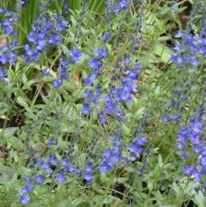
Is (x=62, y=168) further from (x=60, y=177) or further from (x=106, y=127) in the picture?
(x=106, y=127)

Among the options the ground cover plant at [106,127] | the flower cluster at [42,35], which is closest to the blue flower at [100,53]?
the ground cover plant at [106,127]

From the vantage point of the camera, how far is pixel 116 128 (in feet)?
9.93

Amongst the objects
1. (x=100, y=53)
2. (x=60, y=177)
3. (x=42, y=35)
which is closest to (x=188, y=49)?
(x=100, y=53)

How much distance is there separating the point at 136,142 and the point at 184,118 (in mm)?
720

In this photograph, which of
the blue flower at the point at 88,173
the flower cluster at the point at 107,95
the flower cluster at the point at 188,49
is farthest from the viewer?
the flower cluster at the point at 188,49

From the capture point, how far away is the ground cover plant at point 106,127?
9.32ft

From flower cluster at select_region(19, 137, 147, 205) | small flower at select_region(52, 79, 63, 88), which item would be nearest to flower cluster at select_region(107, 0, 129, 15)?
small flower at select_region(52, 79, 63, 88)

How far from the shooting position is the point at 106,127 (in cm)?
344

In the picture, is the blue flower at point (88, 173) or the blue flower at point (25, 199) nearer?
the blue flower at point (25, 199)

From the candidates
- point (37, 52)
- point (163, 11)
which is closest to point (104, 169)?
point (37, 52)

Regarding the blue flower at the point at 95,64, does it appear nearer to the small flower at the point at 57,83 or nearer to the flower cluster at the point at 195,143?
the small flower at the point at 57,83

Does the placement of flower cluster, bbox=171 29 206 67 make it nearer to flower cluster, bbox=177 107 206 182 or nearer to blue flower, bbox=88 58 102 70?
flower cluster, bbox=177 107 206 182

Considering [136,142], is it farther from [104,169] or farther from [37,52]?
[37,52]

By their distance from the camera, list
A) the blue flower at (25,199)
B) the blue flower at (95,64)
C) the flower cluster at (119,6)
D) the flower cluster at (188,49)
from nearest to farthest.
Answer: the blue flower at (25,199) → the blue flower at (95,64) → the flower cluster at (188,49) → the flower cluster at (119,6)
